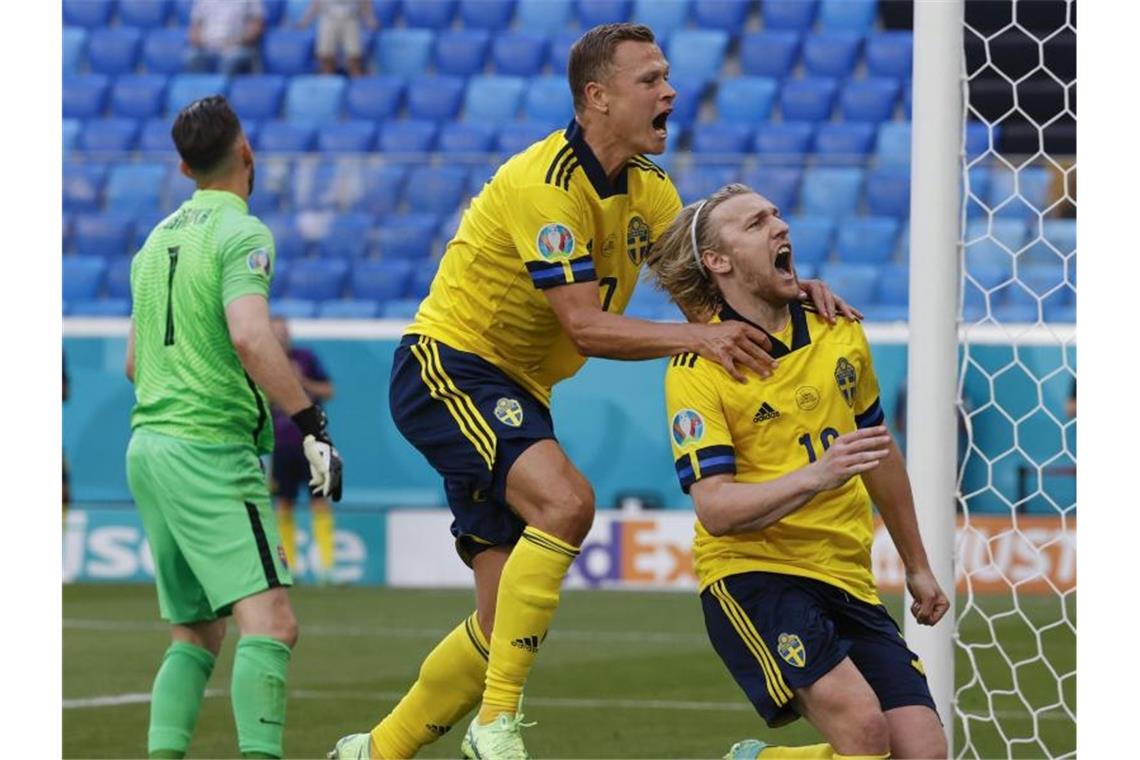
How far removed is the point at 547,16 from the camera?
60.7 ft

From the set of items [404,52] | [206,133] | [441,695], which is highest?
[404,52]

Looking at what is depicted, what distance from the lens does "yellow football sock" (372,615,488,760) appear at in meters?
5.38

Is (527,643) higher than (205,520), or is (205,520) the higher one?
(205,520)

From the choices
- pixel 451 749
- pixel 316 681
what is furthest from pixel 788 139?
pixel 451 749

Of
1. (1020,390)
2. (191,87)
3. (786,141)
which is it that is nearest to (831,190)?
(786,141)

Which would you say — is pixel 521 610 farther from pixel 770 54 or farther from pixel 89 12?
pixel 89 12

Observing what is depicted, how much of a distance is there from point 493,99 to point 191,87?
2.82 meters

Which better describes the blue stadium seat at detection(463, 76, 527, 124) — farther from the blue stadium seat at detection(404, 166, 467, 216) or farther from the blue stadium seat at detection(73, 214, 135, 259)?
the blue stadium seat at detection(73, 214, 135, 259)

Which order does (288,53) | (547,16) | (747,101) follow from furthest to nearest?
(288,53), (547,16), (747,101)

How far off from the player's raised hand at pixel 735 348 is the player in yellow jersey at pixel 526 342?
0.26 feet

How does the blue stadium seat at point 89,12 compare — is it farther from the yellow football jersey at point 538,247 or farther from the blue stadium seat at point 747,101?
the yellow football jersey at point 538,247

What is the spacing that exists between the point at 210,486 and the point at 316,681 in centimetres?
372

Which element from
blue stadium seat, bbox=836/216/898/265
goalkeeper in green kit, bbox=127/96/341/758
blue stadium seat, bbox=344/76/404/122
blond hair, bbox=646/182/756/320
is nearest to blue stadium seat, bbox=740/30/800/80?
blue stadium seat, bbox=344/76/404/122

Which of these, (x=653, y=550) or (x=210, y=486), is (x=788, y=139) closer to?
(x=653, y=550)
